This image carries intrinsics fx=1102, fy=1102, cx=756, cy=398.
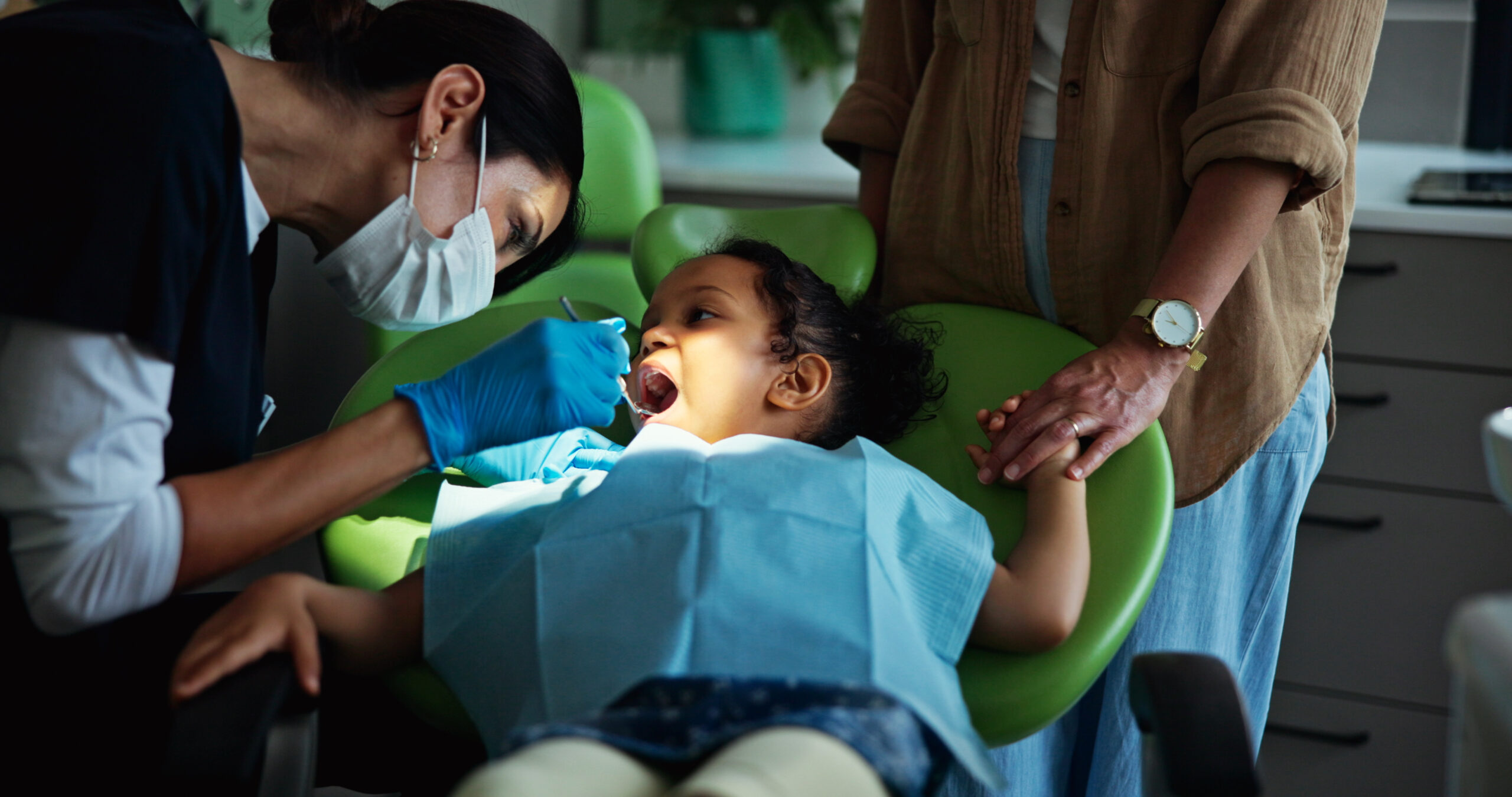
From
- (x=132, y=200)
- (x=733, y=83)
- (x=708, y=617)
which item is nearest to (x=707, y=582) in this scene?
(x=708, y=617)

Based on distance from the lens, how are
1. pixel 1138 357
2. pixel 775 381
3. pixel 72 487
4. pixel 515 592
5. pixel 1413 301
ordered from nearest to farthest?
1. pixel 72 487
2. pixel 515 592
3. pixel 1138 357
4. pixel 775 381
5. pixel 1413 301

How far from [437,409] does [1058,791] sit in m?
0.94

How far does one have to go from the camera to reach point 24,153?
2.86ft

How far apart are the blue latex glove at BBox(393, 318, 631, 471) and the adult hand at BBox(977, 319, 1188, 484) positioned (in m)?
0.42

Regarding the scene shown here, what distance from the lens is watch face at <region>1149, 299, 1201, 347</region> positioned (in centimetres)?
114

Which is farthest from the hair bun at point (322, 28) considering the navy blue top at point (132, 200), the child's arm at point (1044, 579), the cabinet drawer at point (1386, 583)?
the cabinet drawer at point (1386, 583)

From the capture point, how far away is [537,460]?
4.24ft

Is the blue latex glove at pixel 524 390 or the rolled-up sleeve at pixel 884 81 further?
the rolled-up sleeve at pixel 884 81

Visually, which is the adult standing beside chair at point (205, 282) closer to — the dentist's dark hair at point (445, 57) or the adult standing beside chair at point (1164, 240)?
the dentist's dark hair at point (445, 57)

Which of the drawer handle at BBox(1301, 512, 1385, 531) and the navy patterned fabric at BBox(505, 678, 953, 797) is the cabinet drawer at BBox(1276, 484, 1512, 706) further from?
the navy patterned fabric at BBox(505, 678, 953, 797)

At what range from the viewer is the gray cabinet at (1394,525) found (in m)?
1.89

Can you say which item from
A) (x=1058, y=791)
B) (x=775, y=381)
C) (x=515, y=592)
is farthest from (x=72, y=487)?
(x=1058, y=791)

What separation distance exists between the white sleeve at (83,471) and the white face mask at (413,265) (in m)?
0.27

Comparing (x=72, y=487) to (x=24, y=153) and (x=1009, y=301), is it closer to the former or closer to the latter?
(x=24, y=153)
